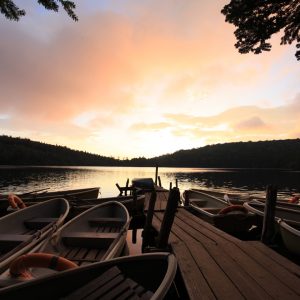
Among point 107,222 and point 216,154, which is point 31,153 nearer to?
point 216,154

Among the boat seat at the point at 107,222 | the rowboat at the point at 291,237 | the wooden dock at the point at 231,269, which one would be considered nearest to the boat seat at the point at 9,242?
the boat seat at the point at 107,222

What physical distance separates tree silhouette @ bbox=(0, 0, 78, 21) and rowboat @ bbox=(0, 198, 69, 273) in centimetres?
502

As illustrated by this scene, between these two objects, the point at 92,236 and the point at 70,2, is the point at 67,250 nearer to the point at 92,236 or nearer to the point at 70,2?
the point at 92,236

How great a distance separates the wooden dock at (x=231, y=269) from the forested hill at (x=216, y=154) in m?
128

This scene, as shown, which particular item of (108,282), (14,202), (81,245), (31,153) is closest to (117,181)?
(14,202)

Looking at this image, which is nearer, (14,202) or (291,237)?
(291,237)

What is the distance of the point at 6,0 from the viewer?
5.14 metres

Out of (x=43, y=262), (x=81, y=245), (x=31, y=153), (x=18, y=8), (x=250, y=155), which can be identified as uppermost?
(x=31, y=153)

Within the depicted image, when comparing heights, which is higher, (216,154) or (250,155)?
(216,154)

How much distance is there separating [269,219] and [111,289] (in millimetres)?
5852

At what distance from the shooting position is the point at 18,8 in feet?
17.7

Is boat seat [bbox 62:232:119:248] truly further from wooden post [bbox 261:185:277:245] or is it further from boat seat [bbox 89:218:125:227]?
wooden post [bbox 261:185:277:245]

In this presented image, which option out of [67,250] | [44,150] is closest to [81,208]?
[67,250]

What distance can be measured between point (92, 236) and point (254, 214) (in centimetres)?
683
